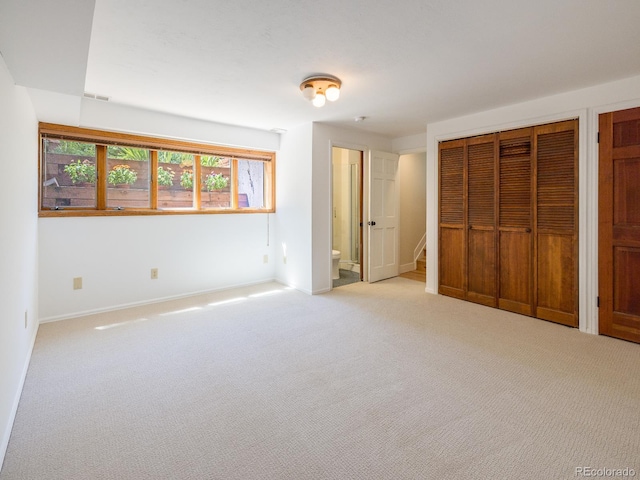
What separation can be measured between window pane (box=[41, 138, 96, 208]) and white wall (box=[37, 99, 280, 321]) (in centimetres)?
23

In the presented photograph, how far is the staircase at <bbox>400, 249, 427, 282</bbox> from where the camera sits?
552cm

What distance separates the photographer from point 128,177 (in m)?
4.02

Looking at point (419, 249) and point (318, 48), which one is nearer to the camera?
point (318, 48)

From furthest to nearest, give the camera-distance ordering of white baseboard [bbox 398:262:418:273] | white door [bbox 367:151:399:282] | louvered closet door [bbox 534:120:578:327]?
white baseboard [bbox 398:262:418:273]
white door [bbox 367:151:399:282]
louvered closet door [bbox 534:120:578:327]

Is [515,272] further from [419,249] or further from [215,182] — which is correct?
[215,182]

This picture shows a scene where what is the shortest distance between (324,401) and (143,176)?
353cm

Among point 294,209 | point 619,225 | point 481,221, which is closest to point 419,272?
point 481,221

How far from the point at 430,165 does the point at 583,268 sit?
2.10 m

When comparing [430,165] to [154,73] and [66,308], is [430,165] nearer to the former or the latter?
[154,73]

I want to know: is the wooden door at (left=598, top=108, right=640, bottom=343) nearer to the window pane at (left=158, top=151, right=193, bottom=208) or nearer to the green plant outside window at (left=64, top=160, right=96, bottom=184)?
the window pane at (left=158, top=151, right=193, bottom=208)

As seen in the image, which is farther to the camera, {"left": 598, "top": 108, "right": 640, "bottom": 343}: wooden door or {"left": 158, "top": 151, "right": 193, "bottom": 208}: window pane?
{"left": 158, "top": 151, "right": 193, "bottom": 208}: window pane

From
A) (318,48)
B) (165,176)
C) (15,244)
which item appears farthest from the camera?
(165,176)

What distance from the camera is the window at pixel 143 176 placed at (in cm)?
356

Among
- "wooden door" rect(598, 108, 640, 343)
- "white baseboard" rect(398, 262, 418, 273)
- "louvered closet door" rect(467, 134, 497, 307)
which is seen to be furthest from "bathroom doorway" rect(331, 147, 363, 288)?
"wooden door" rect(598, 108, 640, 343)
